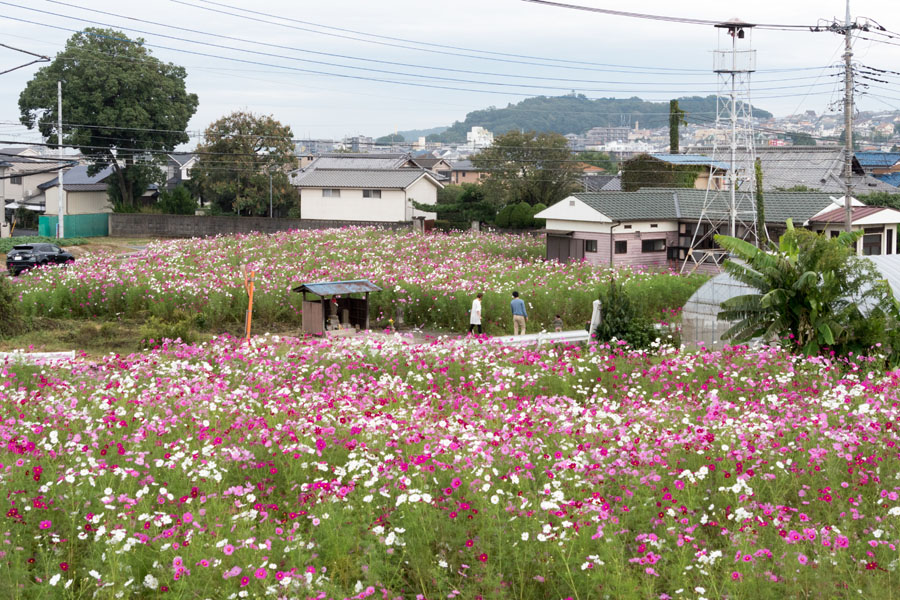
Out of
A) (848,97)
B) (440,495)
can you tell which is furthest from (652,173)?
(440,495)

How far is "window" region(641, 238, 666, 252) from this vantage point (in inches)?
1540

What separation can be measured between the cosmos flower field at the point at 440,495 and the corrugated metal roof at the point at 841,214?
25.4 meters

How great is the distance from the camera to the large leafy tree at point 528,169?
58.6 meters

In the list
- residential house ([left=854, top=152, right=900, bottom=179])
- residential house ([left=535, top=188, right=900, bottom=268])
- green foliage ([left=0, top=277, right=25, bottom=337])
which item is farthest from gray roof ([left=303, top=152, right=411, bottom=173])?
green foliage ([left=0, top=277, right=25, bottom=337])

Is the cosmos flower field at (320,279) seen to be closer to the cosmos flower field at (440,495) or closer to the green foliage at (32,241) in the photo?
the cosmos flower field at (440,495)

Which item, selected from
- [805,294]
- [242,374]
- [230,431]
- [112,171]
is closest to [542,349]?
[805,294]

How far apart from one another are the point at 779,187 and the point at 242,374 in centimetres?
5139

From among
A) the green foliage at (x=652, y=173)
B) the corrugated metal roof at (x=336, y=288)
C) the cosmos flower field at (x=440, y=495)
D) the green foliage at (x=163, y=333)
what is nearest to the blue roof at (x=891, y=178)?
the green foliage at (x=652, y=173)

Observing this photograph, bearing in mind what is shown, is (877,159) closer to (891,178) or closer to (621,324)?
(891,178)

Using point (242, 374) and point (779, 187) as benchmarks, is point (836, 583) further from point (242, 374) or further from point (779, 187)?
point (779, 187)

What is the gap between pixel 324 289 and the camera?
23031 mm

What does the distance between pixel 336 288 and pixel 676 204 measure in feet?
71.3

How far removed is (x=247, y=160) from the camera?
61906mm

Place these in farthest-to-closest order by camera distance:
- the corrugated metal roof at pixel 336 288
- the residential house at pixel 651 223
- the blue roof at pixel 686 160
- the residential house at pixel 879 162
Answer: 1. the residential house at pixel 879 162
2. the blue roof at pixel 686 160
3. the residential house at pixel 651 223
4. the corrugated metal roof at pixel 336 288
